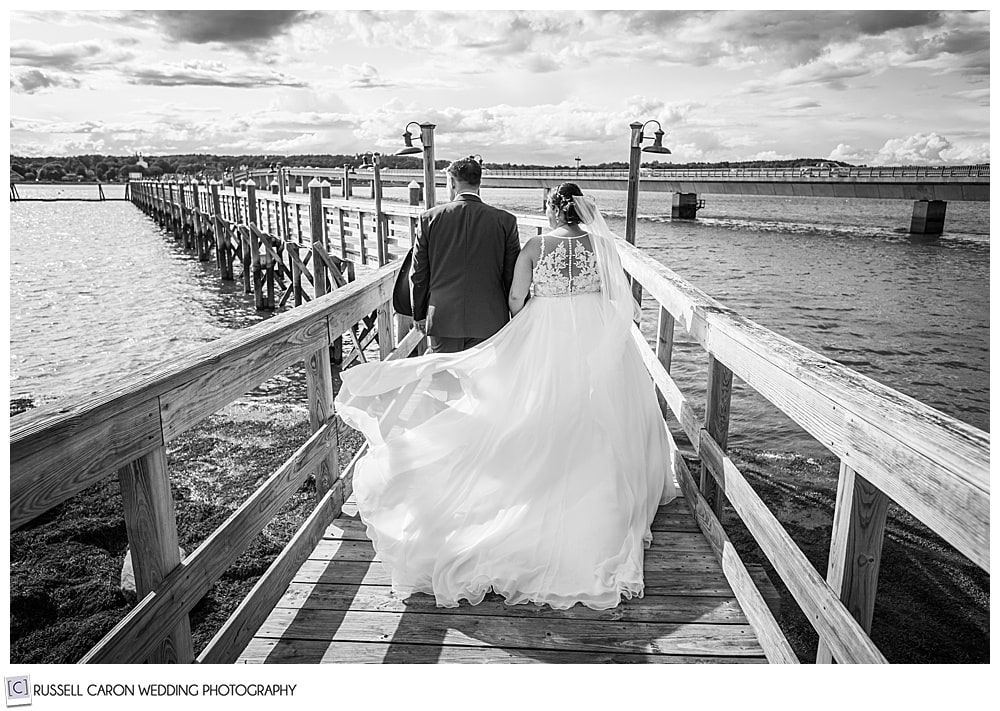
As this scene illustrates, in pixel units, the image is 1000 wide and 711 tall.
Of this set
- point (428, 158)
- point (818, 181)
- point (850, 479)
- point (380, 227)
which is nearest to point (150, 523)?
point (850, 479)

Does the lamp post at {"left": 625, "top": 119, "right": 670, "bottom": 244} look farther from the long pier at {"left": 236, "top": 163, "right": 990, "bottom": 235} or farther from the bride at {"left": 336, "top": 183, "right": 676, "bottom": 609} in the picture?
the long pier at {"left": 236, "top": 163, "right": 990, "bottom": 235}

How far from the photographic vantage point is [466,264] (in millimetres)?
4469

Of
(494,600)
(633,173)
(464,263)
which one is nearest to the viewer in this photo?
(494,600)

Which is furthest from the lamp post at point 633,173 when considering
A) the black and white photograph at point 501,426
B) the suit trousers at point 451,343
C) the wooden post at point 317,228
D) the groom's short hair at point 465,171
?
the suit trousers at point 451,343

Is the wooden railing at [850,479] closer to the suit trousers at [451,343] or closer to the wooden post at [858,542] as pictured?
the wooden post at [858,542]

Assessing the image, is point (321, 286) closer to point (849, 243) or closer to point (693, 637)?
point (693, 637)

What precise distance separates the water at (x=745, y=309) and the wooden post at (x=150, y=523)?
0.27m

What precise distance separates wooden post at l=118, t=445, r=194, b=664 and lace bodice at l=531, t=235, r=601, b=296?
226 cm

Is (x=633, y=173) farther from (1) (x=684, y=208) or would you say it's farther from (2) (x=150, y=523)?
(1) (x=684, y=208)

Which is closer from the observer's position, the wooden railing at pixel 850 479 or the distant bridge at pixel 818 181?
the wooden railing at pixel 850 479

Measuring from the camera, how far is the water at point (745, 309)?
11.9 metres

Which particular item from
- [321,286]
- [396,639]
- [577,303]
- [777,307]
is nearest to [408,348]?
[577,303]

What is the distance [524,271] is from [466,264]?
24.2 inches

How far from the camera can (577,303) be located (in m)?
3.76
